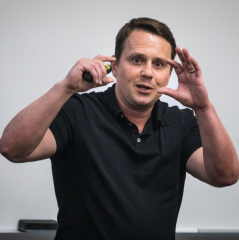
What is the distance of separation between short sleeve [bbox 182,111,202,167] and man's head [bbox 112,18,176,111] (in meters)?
0.19

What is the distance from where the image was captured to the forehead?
3.97ft

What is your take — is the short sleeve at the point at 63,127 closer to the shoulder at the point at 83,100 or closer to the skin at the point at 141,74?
the shoulder at the point at 83,100

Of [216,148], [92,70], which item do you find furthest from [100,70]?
[216,148]

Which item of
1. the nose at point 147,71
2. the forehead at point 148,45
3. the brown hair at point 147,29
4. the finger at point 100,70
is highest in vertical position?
the brown hair at point 147,29

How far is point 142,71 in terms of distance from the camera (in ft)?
3.91

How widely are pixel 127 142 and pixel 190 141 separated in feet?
0.91

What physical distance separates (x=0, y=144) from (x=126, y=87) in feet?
1.68

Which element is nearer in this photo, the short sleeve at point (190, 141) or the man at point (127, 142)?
the man at point (127, 142)

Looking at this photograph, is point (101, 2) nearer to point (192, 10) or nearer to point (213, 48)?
point (192, 10)

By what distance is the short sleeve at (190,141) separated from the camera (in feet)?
3.99

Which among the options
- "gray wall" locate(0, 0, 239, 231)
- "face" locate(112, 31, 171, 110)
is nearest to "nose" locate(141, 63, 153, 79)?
"face" locate(112, 31, 171, 110)

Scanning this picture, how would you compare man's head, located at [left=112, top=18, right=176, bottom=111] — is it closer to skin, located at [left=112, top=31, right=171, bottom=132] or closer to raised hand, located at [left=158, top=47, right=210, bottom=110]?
skin, located at [left=112, top=31, right=171, bottom=132]

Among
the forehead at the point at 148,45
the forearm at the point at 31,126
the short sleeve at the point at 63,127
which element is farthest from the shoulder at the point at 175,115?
the forearm at the point at 31,126

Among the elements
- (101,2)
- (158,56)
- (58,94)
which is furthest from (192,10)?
(58,94)
